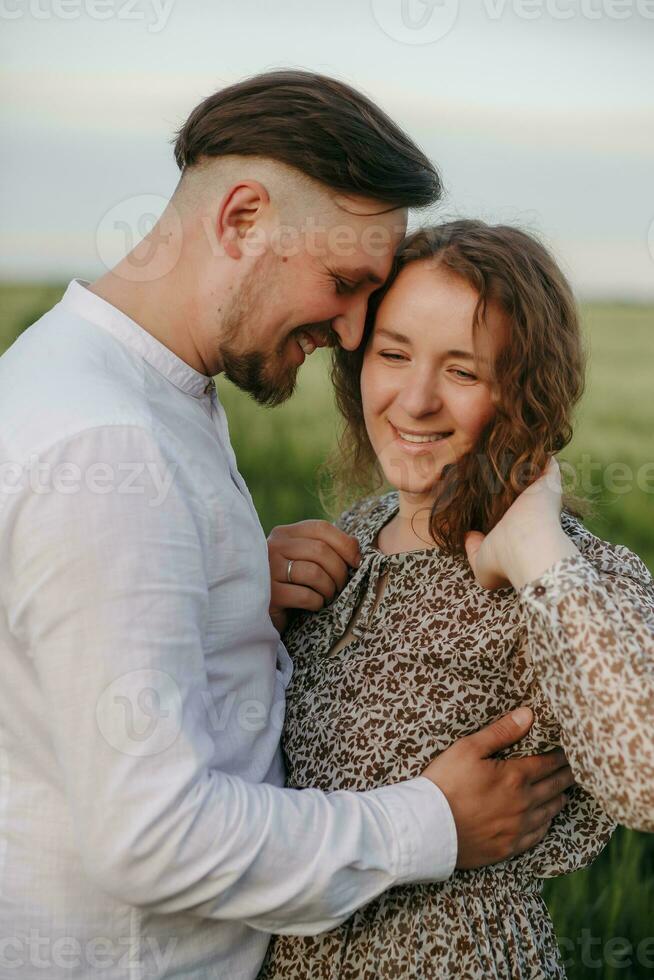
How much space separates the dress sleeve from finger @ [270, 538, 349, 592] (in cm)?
51

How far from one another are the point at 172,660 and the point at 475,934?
694mm

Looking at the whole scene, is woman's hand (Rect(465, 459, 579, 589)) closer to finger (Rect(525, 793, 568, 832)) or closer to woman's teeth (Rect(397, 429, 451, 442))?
woman's teeth (Rect(397, 429, 451, 442))

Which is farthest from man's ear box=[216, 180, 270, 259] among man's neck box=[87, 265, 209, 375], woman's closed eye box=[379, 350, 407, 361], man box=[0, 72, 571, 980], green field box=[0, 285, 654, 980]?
green field box=[0, 285, 654, 980]

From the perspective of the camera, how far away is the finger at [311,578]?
6.39 feet

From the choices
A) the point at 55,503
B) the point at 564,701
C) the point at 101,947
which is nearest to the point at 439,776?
the point at 564,701

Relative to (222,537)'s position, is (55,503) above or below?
above

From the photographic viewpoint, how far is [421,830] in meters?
1.51

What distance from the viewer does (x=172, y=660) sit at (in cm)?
133

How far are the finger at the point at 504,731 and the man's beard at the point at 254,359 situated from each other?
66cm

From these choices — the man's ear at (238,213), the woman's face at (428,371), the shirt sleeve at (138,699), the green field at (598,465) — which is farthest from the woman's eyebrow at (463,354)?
the green field at (598,465)

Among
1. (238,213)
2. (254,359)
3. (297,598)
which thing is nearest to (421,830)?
(297,598)

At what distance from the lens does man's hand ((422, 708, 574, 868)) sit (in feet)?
5.22

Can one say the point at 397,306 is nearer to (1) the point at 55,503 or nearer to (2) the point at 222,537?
(2) the point at 222,537

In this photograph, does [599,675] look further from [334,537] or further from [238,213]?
[238,213]
